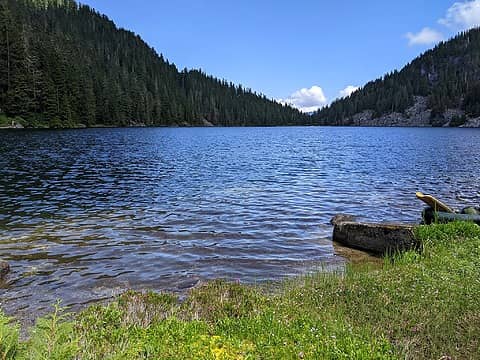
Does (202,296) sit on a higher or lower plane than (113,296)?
higher

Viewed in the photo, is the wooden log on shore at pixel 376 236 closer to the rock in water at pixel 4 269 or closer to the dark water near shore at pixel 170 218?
the dark water near shore at pixel 170 218

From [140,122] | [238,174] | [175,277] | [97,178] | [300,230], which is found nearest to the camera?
[175,277]

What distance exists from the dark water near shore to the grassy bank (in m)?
3.12

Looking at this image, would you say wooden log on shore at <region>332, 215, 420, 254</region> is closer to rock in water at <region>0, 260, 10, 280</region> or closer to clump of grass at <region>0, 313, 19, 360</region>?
clump of grass at <region>0, 313, 19, 360</region>

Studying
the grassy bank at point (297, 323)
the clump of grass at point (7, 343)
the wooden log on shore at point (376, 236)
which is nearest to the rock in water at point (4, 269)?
the grassy bank at point (297, 323)

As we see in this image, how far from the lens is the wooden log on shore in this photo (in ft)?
42.8

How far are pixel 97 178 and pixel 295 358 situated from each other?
27.4 metres

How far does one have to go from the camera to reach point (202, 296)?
8359 millimetres

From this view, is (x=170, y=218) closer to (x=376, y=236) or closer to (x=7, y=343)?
(x=376, y=236)

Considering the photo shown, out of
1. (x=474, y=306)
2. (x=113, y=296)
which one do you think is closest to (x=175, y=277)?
(x=113, y=296)

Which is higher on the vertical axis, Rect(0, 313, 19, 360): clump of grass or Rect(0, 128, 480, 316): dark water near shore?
Rect(0, 313, 19, 360): clump of grass

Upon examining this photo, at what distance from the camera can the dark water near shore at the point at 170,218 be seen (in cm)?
1145

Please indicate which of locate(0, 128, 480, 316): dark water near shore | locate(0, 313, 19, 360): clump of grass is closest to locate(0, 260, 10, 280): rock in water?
locate(0, 128, 480, 316): dark water near shore

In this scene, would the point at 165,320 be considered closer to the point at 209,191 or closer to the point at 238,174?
the point at 209,191
